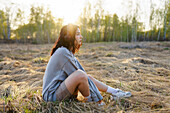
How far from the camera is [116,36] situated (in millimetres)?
29078

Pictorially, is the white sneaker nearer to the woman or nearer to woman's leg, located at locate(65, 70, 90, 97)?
the woman

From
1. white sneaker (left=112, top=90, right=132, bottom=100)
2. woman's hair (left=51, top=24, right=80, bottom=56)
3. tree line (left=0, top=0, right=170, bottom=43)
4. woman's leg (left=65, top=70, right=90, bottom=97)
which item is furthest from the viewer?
tree line (left=0, top=0, right=170, bottom=43)

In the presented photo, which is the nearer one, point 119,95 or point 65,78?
point 65,78

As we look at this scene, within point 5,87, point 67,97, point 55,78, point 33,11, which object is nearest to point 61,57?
point 55,78

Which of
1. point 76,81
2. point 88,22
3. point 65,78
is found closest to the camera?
point 76,81

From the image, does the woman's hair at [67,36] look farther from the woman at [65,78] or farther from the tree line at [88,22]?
the tree line at [88,22]

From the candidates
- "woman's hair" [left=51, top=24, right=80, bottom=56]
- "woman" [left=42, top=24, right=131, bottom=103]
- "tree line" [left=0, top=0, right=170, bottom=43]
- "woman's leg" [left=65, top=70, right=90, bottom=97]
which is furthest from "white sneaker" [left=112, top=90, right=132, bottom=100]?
"tree line" [left=0, top=0, right=170, bottom=43]

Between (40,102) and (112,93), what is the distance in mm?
1111

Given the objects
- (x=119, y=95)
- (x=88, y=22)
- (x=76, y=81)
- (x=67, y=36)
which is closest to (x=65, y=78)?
(x=76, y=81)

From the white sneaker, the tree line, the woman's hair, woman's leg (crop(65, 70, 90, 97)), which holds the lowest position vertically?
the white sneaker

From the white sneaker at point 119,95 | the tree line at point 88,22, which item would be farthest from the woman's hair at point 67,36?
the tree line at point 88,22

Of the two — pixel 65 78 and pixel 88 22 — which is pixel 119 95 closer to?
pixel 65 78

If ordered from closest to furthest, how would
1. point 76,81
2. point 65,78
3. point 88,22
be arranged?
point 76,81 → point 65,78 → point 88,22

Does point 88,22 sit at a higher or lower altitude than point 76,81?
higher
